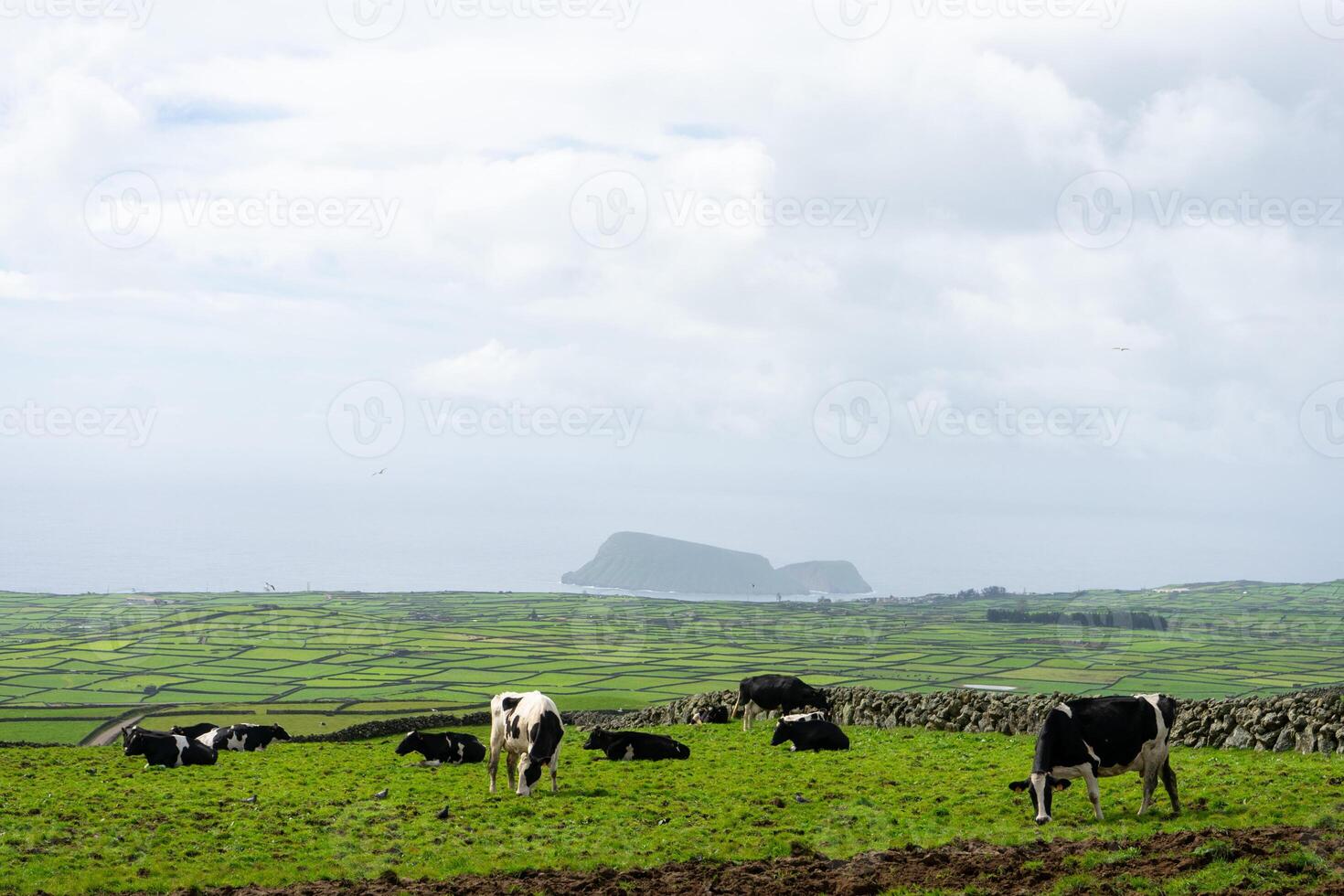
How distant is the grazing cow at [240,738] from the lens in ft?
108

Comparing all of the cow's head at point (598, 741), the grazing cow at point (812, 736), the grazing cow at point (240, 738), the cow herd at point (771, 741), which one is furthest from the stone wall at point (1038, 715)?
the grazing cow at point (240, 738)

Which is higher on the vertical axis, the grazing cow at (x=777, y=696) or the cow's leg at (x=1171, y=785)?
the cow's leg at (x=1171, y=785)

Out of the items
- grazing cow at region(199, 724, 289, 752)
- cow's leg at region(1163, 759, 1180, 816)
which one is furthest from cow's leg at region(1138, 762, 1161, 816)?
grazing cow at region(199, 724, 289, 752)

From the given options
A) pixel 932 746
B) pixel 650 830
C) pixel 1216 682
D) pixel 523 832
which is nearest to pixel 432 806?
pixel 523 832

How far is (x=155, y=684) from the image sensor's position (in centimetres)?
8538

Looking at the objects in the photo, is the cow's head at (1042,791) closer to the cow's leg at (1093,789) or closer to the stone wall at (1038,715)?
the cow's leg at (1093,789)

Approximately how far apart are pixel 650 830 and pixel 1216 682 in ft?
268

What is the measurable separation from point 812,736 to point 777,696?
5.75 meters

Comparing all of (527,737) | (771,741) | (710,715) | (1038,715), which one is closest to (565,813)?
(527,737)

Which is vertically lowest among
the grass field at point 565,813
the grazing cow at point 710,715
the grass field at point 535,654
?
the grass field at point 535,654

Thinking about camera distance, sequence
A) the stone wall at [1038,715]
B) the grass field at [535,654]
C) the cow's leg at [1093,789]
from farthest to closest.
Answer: the grass field at [535,654] → the stone wall at [1038,715] → the cow's leg at [1093,789]

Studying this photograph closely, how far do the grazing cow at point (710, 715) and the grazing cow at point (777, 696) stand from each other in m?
1.59

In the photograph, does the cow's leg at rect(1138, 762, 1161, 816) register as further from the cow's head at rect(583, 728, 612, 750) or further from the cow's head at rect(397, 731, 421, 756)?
the cow's head at rect(397, 731, 421, 756)

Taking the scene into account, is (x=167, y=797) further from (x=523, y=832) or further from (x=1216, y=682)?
(x=1216, y=682)
